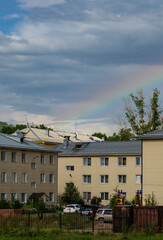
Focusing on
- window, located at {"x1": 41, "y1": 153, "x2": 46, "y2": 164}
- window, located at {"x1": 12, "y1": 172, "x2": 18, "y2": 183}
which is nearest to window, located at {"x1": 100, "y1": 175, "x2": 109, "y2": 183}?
window, located at {"x1": 41, "y1": 153, "x2": 46, "y2": 164}

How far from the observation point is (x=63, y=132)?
14062 centimetres

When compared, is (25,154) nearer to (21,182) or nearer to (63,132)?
(21,182)

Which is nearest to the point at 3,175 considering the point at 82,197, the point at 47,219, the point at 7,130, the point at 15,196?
the point at 15,196

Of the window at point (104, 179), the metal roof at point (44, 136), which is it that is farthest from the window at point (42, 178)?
the metal roof at point (44, 136)

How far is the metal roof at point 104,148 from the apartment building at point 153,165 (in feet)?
91.1

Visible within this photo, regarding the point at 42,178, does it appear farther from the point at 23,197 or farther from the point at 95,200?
the point at 95,200

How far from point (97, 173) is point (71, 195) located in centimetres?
587

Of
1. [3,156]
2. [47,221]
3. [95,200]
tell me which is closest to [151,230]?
[47,221]

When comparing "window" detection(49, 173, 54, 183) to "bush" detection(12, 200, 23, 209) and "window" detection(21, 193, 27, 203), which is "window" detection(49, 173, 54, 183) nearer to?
"window" detection(21, 193, 27, 203)

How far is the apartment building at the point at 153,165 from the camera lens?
4606 cm

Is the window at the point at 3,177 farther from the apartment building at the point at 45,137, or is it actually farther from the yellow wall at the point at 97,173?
the apartment building at the point at 45,137

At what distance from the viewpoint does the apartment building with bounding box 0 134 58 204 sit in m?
63.7

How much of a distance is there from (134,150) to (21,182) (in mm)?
19209

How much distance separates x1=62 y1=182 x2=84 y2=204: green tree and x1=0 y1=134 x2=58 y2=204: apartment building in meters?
2.05
